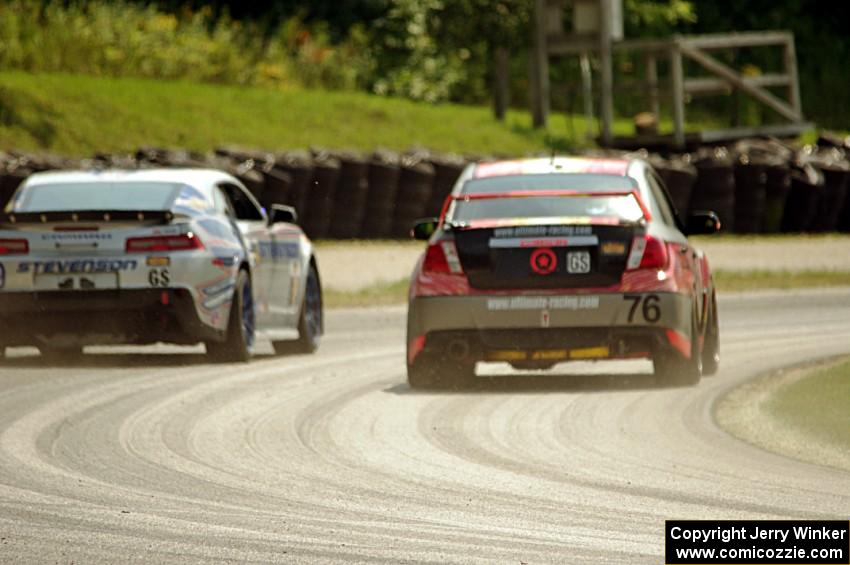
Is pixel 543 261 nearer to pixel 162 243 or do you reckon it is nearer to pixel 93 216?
pixel 162 243

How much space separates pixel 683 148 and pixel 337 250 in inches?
491

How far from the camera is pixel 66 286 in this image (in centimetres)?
1504

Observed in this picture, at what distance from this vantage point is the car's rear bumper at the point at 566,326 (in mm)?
13383

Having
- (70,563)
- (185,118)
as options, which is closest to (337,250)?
(185,118)

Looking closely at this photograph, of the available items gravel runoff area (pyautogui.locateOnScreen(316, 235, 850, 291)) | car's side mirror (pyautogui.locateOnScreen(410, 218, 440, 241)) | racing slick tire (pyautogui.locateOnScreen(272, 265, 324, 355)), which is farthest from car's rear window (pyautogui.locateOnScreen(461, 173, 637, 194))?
gravel runoff area (pyautogui.locateOnScreen(316, 235, 850, 291))

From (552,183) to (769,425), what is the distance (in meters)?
2.86

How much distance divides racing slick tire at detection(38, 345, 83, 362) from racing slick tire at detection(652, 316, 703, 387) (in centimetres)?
456

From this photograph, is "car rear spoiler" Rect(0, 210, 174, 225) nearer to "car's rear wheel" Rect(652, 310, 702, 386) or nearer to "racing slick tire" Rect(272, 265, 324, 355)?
"racing slick tire" Rect(272, 265, 324, 355)

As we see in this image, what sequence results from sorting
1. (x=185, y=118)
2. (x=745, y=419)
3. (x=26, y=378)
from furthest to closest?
(x=185, y=118)
(x=26, y=378)
(x=745, y=419)

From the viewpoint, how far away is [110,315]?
49.2 feet

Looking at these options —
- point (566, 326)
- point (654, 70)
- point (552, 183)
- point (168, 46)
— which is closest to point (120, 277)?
point (552, 183)

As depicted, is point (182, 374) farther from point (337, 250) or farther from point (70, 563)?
point (337, 250)

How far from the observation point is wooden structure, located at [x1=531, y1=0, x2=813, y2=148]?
A: 3969cm

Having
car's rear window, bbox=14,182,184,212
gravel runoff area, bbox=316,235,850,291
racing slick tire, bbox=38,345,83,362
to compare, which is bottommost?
gravel runoff area, bbox=316,235,850,291
